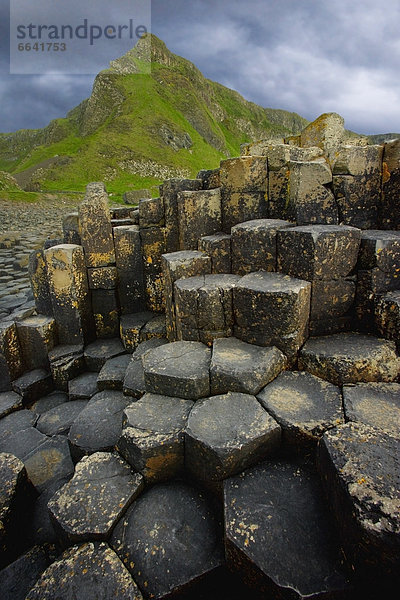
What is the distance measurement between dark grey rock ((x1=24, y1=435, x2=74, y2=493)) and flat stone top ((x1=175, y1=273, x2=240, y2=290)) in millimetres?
2595

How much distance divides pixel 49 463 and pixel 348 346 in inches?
152

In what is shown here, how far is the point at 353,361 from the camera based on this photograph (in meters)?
3.12

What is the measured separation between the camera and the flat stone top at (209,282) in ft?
12.5

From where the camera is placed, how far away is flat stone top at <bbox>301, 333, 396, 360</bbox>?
322 centimetres

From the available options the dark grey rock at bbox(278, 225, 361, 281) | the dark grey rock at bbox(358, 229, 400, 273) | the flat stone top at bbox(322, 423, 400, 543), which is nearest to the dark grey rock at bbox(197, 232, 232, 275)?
the dark grey rock at bbox(278, 225, 361, 281)

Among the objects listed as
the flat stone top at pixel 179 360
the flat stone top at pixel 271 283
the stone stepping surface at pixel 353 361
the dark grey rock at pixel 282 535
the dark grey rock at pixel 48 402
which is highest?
the flat stone top at pixel 271 283

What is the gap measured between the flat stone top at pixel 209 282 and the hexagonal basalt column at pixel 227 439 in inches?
56.8

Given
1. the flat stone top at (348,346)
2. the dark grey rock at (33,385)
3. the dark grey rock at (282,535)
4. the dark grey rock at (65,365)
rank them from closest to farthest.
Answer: the dark grey rock at (282,535) → the flat stone top at (348,346) → the dark grey rock at (33,385) → the dark grey rock at (65,365)

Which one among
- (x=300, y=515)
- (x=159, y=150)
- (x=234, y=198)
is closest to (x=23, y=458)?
(x=300, y=515)

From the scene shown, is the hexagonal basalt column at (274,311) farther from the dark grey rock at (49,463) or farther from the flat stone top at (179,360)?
the dark grey rock at (49,463)

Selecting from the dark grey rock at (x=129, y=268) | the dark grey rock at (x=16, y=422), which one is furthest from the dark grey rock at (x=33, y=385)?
the dark grey rock at (x=129, y=268)

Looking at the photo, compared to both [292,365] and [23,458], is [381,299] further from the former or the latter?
[23,458]

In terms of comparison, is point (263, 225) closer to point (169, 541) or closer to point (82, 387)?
point (169, 541)

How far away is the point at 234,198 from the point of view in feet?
15.8
